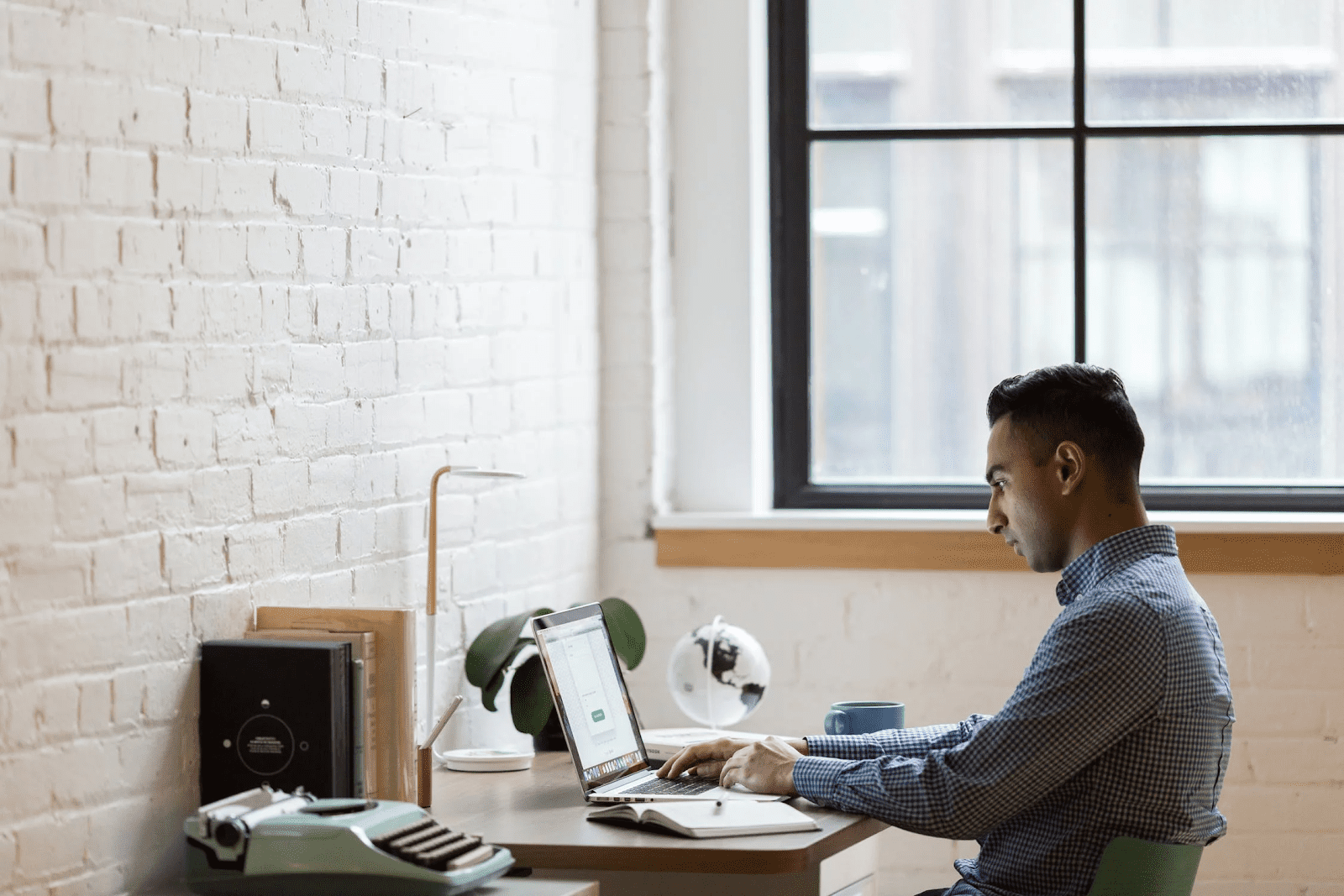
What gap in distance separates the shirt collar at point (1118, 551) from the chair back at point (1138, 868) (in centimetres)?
36

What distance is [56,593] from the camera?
1915 mm

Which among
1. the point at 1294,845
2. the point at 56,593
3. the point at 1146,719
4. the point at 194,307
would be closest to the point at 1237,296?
the point at 1294,845

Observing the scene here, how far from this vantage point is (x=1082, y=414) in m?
2.31

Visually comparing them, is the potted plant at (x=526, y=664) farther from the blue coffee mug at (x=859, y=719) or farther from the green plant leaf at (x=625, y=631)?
the blue coffee mug at (x=859, y=719)

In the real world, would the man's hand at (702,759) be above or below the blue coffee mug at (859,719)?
below

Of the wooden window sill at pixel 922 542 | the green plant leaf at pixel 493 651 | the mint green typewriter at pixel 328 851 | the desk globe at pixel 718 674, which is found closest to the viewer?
the mint green typewriter at pixel 328 851

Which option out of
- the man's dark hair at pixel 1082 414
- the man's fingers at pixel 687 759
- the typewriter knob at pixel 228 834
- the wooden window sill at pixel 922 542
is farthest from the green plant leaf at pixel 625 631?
the typewriter knob at pixel 228 834

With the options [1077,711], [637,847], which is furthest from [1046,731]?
[637,847]

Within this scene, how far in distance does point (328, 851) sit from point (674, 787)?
0.72 m

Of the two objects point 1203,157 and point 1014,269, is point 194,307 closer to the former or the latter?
point 1014,269

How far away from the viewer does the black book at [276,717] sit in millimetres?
2105

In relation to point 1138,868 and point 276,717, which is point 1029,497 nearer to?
point 1138,868

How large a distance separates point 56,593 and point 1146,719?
52.1 inches

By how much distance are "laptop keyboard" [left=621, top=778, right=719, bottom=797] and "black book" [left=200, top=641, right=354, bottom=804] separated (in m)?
0.44
